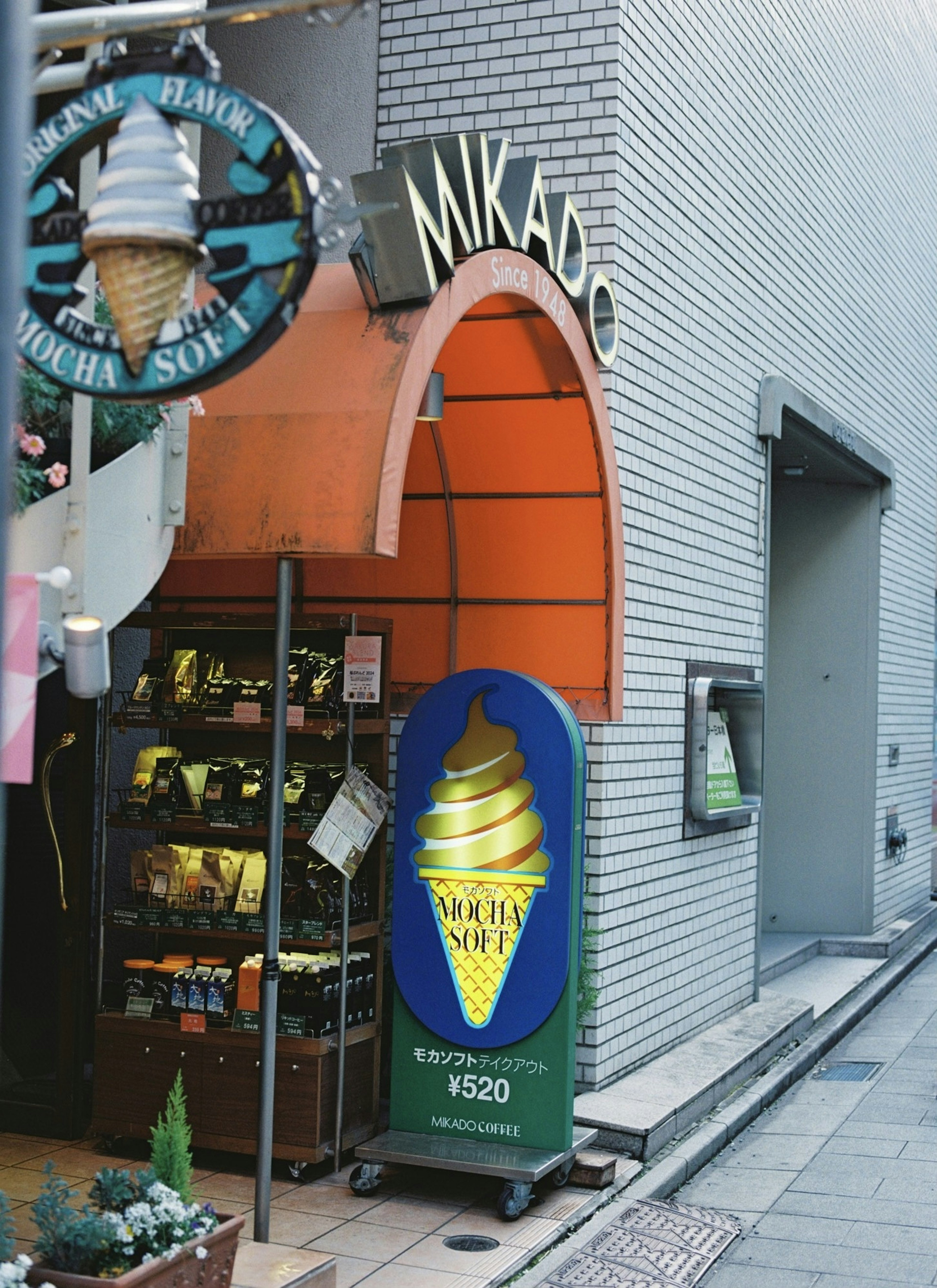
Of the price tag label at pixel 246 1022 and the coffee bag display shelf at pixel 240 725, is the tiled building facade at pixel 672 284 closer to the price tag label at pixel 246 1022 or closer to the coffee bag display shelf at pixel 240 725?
the coffee bag display shelf at pixel 240 725

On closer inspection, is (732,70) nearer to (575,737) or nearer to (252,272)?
(575,737)

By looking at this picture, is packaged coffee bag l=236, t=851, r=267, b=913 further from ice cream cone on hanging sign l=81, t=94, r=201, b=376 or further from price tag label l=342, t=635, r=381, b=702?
ice cream cone on hanging sign l=81, t=94, r=201, b=376

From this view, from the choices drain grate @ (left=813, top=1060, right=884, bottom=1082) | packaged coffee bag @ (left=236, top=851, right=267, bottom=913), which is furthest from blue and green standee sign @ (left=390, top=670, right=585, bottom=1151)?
drain grate @ (left=813, top=1060, right=884, bottom=1082)

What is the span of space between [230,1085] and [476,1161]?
1.11m

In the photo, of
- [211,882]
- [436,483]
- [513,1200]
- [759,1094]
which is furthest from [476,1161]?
[436,483]

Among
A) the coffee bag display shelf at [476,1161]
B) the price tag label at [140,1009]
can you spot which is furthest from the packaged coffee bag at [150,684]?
the coffee bag display shelf at [476,1161]

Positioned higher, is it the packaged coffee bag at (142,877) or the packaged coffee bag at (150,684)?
the packaged coffee bag at (150,684)

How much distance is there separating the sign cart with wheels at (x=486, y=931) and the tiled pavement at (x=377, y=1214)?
13 centimetres

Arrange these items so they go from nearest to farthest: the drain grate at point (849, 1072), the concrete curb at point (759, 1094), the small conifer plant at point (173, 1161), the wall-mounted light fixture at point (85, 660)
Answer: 1. the wall-mounted light fixture at point (85, 660)
2. the small conifer plant at point (173, 1161)
3. the concrete curb at point (759, 1094)
4. the drain grate at point (849, 1072)

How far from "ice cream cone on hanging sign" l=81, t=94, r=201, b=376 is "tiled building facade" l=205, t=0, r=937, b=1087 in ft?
13.3

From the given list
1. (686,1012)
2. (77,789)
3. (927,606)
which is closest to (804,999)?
(686,1012)

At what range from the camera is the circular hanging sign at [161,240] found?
124 inches

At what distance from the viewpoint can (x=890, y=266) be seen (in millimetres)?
13750

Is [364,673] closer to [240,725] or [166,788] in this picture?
[240,725]
